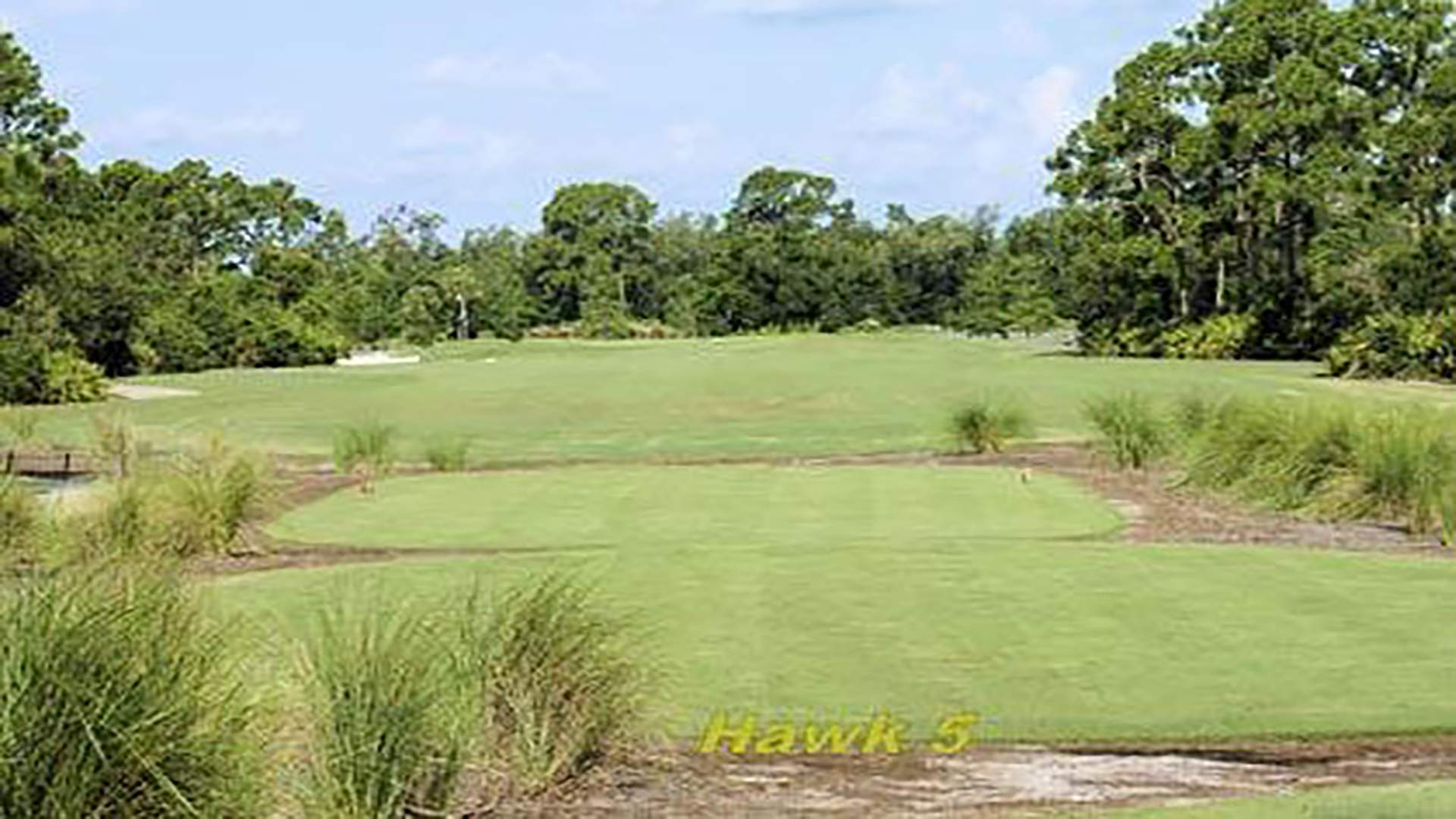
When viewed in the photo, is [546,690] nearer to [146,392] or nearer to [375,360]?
[146,392]

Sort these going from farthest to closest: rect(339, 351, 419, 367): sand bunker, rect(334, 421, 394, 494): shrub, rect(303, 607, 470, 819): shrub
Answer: rect(339, 351, 419, 367): sand bunker < rect(334, 421, 394, 494): shrub < rect(303, 607, 470, 819): shrub

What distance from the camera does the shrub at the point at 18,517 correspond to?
15000 millimetres

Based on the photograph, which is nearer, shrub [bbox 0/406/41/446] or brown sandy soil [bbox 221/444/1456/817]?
brown sandy soil [bbox 221/444/1456/817]

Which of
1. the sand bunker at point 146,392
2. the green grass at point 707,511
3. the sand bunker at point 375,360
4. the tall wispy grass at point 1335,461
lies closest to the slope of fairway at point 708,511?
the green grass at point 707,511

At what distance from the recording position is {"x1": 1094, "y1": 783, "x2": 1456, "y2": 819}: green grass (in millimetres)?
7371

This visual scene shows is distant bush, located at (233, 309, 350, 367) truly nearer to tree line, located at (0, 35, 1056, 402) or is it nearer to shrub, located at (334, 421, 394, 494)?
tree line, located at (0, 35, 1056, 402)

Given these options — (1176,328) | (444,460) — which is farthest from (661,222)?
(444,460)

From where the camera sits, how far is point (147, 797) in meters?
6.18

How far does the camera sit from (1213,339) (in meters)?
62.5

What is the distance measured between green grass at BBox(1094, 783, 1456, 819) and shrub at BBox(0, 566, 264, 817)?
3222 mm

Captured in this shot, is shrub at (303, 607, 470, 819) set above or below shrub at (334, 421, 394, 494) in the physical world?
above

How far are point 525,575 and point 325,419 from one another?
84.4ft

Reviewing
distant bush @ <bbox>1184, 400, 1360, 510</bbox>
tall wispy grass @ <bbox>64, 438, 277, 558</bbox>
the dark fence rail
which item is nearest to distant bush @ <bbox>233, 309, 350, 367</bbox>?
the dark fence rail

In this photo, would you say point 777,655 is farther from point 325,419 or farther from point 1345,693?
point 325,419
